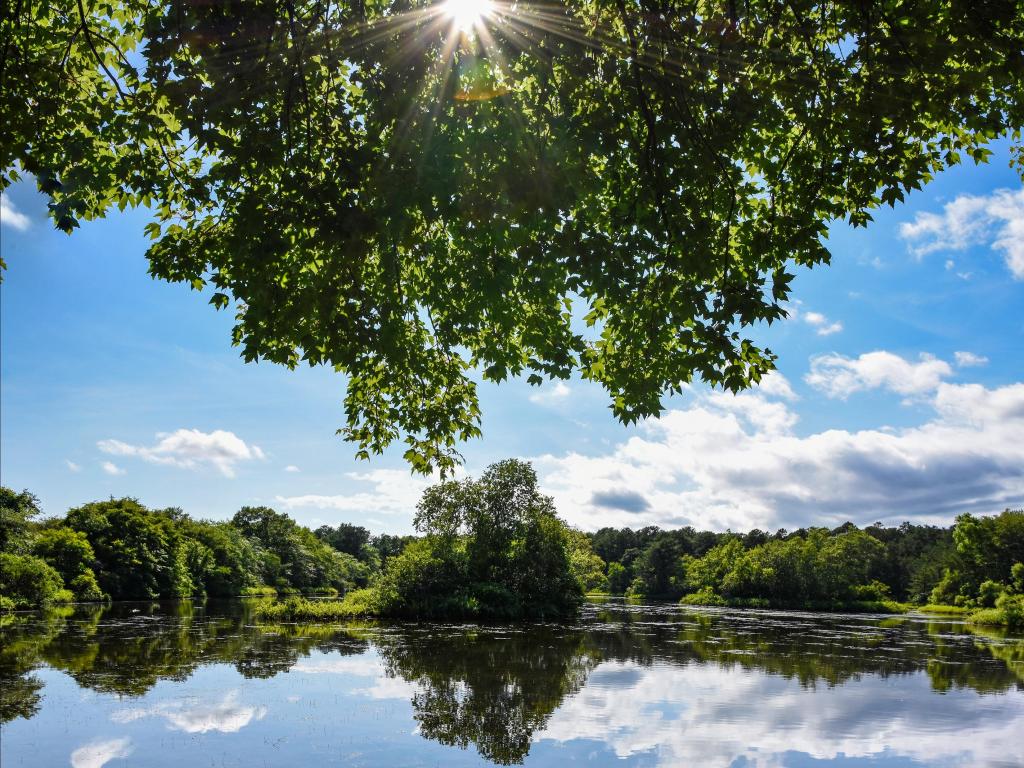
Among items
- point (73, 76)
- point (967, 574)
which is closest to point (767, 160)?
point (73, 76)

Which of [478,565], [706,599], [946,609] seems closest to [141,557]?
[478,565]

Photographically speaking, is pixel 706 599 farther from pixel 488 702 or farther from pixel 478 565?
pixel 488 702

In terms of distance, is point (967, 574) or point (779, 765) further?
point (967, 574)

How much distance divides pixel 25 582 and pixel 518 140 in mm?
43079

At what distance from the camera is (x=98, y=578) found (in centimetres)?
4903

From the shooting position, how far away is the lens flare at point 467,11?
640 cm

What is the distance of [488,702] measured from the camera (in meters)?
14.2

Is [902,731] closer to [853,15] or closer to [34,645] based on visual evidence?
[853,15]

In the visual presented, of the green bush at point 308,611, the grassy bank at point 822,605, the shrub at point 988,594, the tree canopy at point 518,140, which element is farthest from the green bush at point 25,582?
the shrub at point 988,594

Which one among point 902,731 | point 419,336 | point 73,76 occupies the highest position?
point 73,76

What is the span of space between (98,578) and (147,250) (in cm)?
5179

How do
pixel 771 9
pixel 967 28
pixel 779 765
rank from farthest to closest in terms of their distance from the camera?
1. pixel 779 765
2. pixel 771 9
3. pixel 967 28

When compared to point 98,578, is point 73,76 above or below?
above

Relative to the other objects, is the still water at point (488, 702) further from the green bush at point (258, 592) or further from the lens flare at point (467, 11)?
the green bush at point (258, 592)
